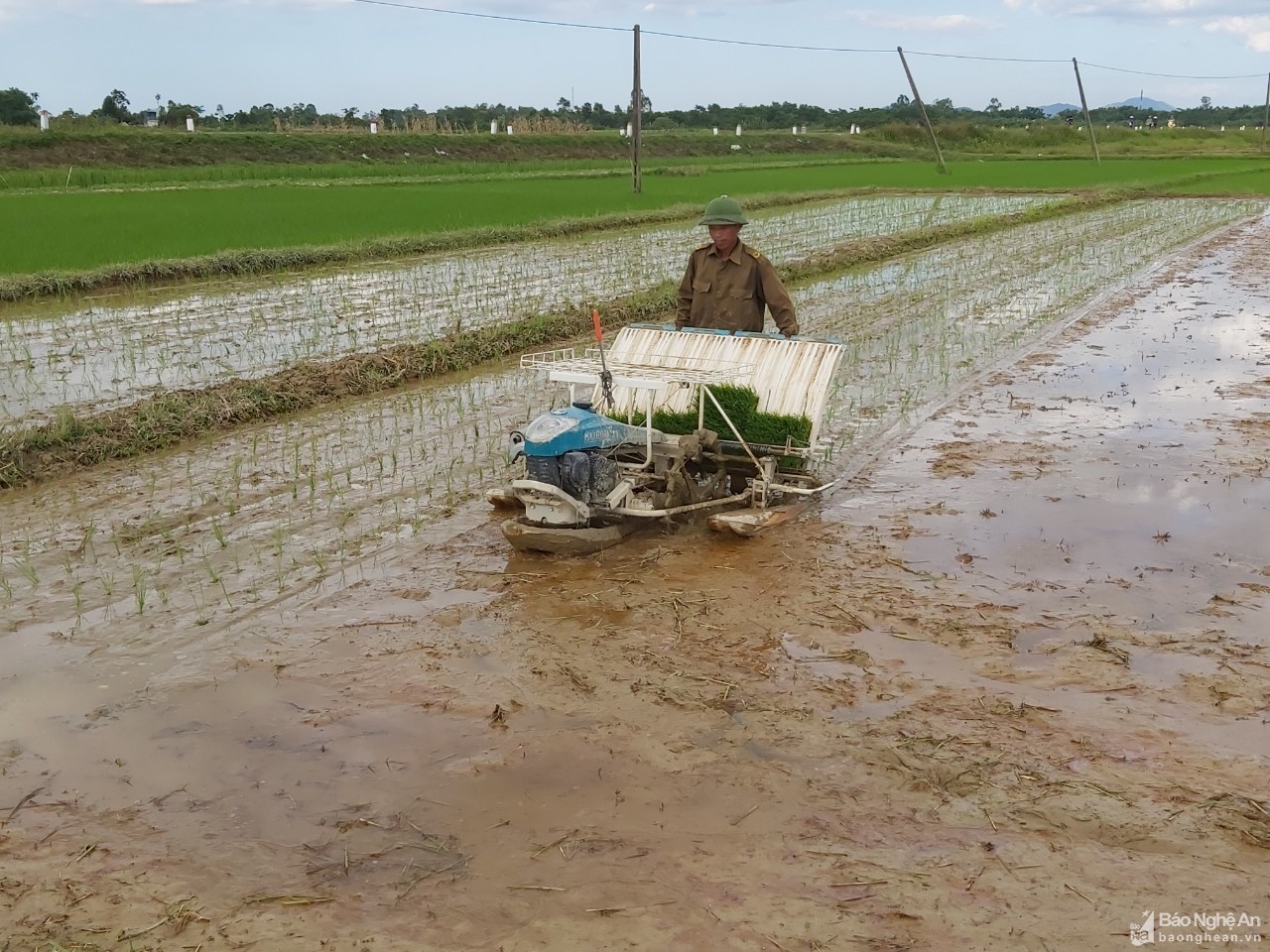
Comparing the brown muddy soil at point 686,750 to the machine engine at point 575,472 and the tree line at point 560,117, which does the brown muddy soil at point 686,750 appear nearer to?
the machine engine at point 575,472

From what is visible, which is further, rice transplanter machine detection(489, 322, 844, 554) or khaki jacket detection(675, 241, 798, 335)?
khaki jacket detection(675, 241, 798, 335)

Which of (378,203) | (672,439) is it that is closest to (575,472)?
(672,439)

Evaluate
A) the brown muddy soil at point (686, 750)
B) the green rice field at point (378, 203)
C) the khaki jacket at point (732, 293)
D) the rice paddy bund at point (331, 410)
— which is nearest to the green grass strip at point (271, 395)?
the rice paddy bund at point (331, 410)

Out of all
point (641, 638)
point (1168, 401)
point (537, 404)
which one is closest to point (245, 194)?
point (537, 404)

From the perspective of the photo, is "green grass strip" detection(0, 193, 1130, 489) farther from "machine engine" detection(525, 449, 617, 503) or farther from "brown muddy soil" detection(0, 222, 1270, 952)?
"brown muddy soil" detection(0, 222, 1270, 952)

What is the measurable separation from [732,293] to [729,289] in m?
0.03

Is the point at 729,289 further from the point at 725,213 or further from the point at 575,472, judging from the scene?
the point at 575,472

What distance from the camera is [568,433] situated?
5.26m

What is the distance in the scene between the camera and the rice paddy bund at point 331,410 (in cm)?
524

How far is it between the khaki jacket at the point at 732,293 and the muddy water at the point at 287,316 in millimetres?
3910

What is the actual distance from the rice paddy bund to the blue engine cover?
102 centimetres

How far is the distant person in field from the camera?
21.4 feet

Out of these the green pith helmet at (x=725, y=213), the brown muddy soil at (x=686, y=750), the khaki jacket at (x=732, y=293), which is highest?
the green pith helmet at (x=725, y=213)

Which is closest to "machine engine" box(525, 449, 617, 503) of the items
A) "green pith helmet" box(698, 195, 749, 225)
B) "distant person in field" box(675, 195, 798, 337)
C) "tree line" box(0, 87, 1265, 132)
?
"distant person in field" box(675, 195, 798, 337)
